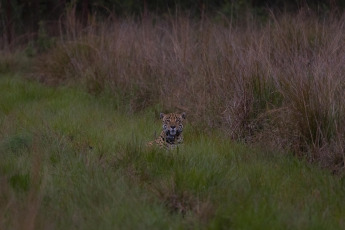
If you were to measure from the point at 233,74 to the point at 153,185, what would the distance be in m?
2.72

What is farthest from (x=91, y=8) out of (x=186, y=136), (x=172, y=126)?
(x=172, y=126)

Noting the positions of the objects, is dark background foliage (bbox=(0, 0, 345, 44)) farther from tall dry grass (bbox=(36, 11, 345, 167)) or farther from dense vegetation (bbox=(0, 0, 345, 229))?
dense vegetation (bbox=(0, 0, 345, 229))

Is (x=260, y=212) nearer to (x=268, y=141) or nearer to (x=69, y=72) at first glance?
(x=268, y=141)

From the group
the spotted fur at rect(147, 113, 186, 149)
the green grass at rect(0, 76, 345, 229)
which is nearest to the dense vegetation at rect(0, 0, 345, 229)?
the green grass at rect(0, 76, 345, 229)

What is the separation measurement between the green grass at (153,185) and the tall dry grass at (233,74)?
1.17 feet

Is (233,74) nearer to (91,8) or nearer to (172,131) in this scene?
(172,131)

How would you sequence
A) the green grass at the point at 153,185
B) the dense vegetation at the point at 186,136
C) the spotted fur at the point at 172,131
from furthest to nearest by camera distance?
the spotted fur at the point at 172,131
the dense vegetation at the point at 186,136
the green grass at the point at 153,185

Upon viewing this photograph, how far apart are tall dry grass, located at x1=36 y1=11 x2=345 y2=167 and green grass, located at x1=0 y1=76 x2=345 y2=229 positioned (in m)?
0.36

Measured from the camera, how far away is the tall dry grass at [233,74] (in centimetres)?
553

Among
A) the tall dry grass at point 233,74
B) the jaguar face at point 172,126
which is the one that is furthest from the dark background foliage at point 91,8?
the jaguar face at point 172,126

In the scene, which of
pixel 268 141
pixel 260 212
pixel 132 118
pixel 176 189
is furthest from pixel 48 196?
pixel 132 118

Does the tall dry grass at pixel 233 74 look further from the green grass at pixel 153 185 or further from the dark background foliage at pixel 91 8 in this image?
the dark background foliage at pixel 91 8

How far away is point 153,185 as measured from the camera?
458cm

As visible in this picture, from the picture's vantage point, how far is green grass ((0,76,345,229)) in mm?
3908
